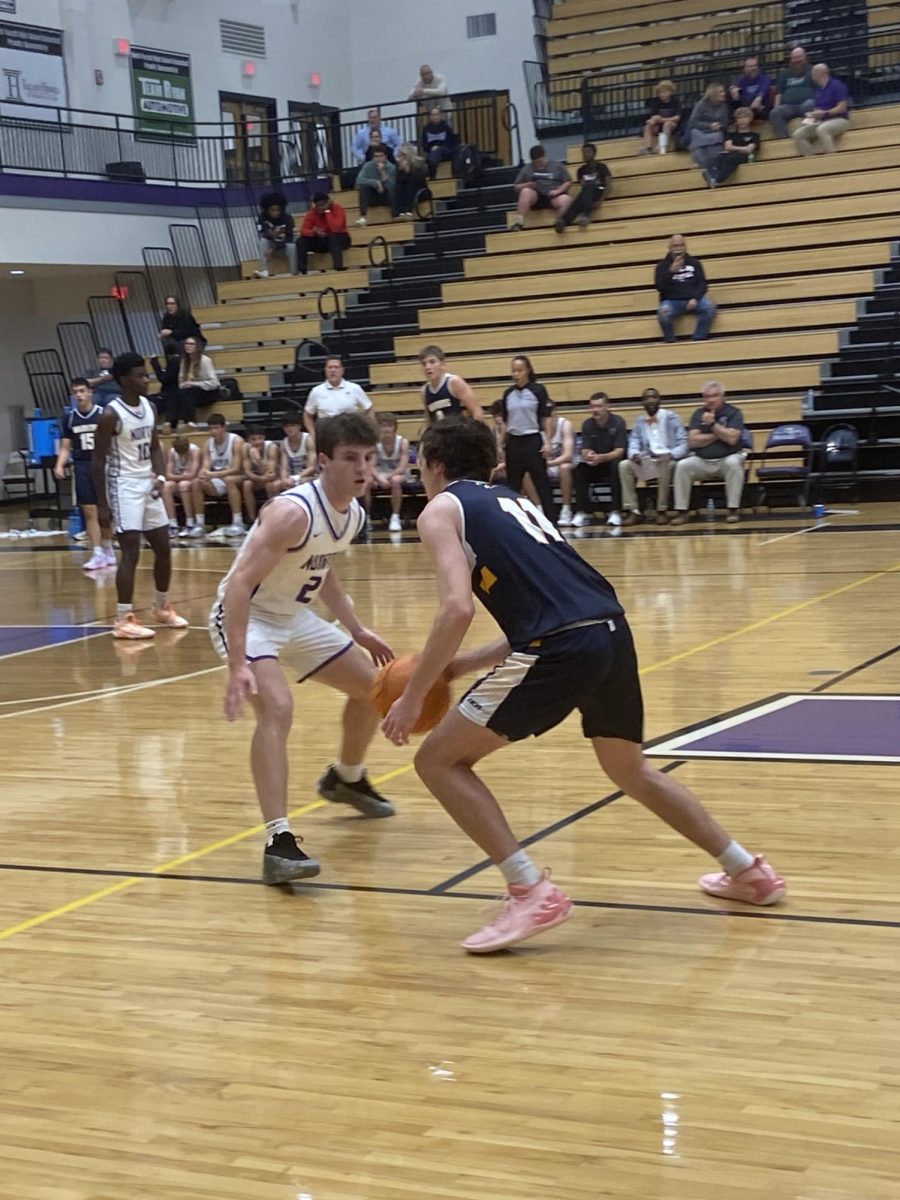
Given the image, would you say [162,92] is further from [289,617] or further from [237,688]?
[237,688]

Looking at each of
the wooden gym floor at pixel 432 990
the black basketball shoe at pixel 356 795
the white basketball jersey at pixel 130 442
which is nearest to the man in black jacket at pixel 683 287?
the white basketball jersey at pixel 130 442

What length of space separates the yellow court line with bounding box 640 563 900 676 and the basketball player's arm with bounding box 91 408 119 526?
3.60m

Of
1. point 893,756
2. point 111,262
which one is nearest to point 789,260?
point 111,262

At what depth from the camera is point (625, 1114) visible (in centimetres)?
293

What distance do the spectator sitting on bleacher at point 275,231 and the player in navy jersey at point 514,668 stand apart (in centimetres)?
1906

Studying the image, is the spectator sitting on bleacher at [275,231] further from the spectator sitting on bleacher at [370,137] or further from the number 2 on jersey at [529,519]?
the number 2 on jersey at [529,519]

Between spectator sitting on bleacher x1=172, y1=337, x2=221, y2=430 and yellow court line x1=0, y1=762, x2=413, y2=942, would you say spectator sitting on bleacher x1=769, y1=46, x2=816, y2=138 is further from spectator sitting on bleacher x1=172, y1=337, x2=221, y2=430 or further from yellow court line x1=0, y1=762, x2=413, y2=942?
yellow court line x1=0, y1=762, x2=413, y2=942

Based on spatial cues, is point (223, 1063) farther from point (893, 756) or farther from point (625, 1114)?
point (893, 756)

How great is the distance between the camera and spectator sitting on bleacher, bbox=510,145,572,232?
20.0m

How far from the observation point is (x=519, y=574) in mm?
3885

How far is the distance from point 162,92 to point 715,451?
13.7 meters

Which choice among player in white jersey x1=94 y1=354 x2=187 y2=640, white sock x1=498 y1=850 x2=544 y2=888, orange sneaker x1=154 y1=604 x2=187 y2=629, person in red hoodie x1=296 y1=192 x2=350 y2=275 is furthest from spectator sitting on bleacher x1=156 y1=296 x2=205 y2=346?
white sock x1=498 y1=850 x2=544 y2=888

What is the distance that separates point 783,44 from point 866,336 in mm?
7309

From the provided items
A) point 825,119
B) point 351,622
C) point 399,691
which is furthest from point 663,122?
point 399,691
